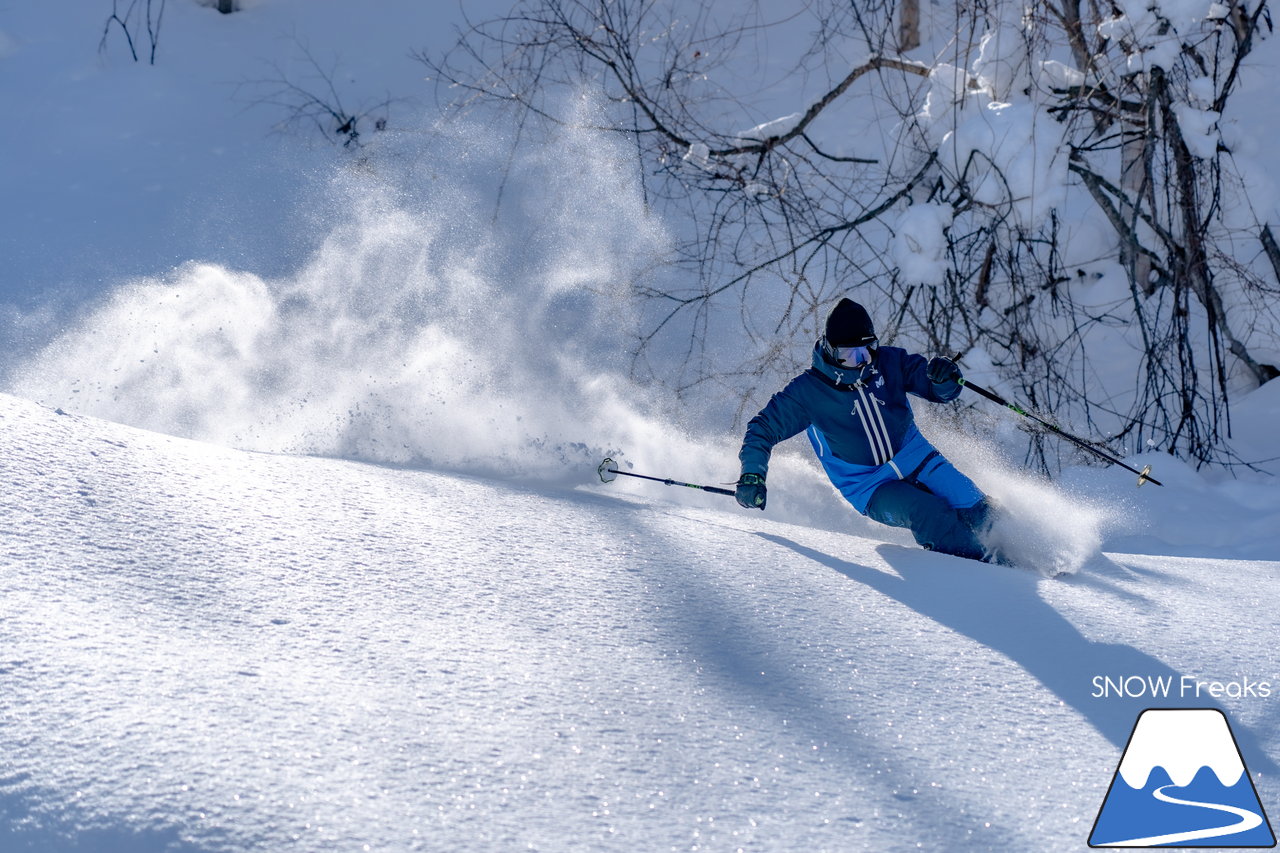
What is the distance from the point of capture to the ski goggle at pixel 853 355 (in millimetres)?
3953

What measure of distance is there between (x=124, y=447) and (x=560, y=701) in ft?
6.45

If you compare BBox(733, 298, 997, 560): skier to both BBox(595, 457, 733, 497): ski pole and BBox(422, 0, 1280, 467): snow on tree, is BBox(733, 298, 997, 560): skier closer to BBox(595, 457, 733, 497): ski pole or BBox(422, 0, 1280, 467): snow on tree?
BBox(595, 457, 733, 497): ski pole

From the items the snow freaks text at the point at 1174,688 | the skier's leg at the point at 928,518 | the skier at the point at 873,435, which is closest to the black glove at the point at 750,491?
the skier at the point at 873,435

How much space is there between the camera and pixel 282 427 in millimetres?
5211

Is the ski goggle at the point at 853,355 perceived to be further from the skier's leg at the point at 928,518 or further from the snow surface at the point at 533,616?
the snow surface at the point at 533,616

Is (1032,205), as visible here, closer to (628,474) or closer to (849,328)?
(849,328)

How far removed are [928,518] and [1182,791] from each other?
183cm

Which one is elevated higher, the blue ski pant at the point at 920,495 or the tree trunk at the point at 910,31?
the tree trunk at the point at 910,31

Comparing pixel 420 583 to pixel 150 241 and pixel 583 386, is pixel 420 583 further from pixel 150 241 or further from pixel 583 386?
pixel 150 241

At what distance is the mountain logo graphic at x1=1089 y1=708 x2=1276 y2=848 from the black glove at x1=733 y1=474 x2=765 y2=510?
1679mm

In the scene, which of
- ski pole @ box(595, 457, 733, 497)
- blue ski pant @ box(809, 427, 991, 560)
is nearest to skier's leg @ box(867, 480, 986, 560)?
blue ski pant @ box(809, 427, 991, 560)

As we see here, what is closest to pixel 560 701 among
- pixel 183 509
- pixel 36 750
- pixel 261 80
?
pixel 36 750

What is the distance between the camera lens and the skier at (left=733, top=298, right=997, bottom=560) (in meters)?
3.98

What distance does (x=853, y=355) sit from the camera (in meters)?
3.96
